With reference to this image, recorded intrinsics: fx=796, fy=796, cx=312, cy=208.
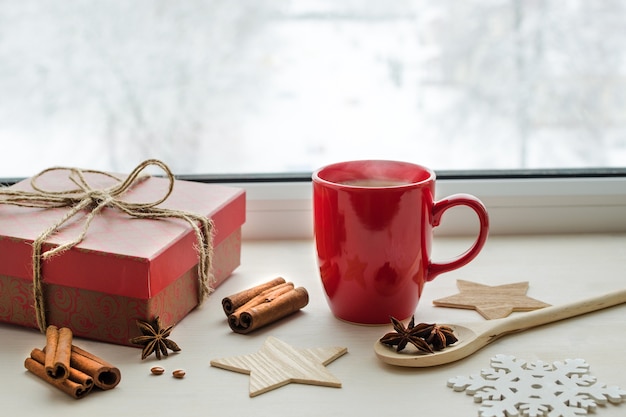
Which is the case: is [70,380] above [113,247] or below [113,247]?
below

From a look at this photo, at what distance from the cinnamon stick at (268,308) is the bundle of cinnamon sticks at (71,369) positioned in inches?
6.4

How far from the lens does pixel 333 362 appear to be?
0.81m

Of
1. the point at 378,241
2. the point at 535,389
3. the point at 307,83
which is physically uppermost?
the point at 307,83

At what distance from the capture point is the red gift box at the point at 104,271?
812 millimetres

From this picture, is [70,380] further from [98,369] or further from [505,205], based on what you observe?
[505,205]

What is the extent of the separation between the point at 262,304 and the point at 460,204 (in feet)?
0.81

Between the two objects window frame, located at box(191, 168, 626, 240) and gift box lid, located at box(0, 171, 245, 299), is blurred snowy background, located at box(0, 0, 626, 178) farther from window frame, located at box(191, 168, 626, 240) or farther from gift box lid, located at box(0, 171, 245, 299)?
gift box lid, located at box(0, 171, 245, 299)

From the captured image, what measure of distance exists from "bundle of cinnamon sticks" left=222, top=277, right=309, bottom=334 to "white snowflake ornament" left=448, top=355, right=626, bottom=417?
0.75 feet

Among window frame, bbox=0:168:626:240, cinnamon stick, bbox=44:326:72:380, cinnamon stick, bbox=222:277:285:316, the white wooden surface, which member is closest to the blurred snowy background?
window frame, bbox=0:168:626:240

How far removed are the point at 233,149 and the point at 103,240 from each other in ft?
1.79

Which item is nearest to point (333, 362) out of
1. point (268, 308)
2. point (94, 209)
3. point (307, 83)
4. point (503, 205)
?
point (268, 308)

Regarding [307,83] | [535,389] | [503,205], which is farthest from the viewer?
[307,83]

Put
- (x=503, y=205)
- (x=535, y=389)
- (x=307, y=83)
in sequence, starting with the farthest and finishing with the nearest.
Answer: (x=307, y=83) → (x=503, y=205) → (x=535, y=389)

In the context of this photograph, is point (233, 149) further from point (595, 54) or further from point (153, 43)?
point (595, 54)
